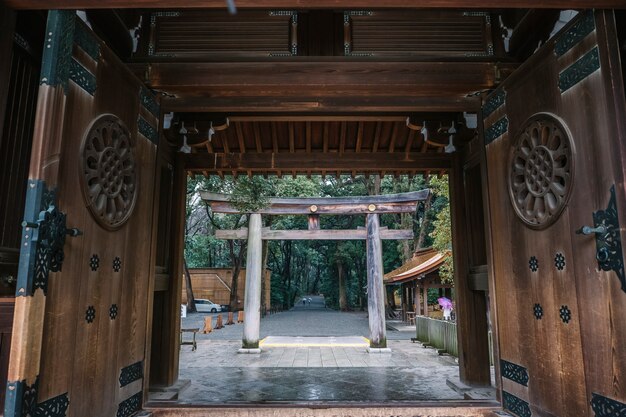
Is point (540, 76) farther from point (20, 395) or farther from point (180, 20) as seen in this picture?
point (20, 395)

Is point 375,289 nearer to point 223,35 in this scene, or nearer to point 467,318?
point 467,318

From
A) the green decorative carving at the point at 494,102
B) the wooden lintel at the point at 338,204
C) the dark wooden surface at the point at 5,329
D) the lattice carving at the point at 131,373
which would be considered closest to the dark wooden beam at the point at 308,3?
the green decorative carving at the point at 494,102

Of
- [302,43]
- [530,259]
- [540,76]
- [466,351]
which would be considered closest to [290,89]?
[302,43]

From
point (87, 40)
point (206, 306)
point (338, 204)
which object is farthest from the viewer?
point (206, 306)

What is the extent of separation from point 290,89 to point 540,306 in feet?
9.05

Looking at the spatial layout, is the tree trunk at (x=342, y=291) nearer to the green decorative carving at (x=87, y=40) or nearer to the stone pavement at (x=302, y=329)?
the stone pavement at (x=302, y=329)

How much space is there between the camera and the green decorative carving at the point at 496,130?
3.58 metres

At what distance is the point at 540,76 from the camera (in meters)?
3.12

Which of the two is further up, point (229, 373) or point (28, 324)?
point (28, 324)

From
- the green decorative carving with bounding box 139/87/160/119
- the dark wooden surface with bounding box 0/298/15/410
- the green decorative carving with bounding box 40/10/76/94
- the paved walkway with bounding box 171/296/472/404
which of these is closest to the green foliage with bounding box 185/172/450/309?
the paved walkway with bounding box 171/296/472/404

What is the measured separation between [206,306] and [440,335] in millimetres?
18354

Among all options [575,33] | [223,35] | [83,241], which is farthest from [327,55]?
[83,241]

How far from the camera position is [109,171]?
10.2 feet

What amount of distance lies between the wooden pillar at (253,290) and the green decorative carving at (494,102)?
677 centimetres
